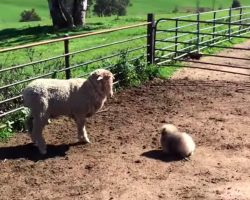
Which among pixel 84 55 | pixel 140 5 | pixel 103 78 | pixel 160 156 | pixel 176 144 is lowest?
pixel 160 156

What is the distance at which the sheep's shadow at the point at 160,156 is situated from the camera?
247 inches

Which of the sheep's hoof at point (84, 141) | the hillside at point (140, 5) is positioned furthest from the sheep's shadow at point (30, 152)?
the hillside at point (140, 5)

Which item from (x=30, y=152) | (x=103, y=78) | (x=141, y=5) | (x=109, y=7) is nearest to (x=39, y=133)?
(x=30, y=152)

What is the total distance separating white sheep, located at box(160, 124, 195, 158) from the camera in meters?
A: 6.24

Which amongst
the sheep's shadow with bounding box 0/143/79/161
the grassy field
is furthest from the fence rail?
the grassy field

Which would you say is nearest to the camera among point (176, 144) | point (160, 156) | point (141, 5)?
point (176, 144)

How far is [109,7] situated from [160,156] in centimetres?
4212

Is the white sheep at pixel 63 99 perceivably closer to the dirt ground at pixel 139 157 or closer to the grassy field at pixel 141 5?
the dirt ground at pixel 139 157

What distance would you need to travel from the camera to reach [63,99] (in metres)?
6.57

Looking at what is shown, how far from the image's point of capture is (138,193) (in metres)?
5.30

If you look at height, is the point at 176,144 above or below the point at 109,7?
below

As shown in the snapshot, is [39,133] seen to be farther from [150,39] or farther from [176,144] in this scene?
[150,39]

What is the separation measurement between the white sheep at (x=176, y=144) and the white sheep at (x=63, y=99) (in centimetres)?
101

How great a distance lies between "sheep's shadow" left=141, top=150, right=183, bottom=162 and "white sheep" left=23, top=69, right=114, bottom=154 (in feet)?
3.03
